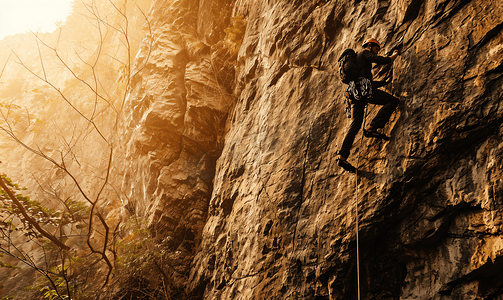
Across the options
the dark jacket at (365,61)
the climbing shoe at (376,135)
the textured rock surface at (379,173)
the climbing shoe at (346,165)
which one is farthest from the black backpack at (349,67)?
the climbing shoe at (346,165)

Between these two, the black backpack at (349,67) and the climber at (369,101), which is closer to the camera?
the climber at (369,101)

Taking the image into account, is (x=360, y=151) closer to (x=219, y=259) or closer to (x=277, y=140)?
(x=277, y=140)

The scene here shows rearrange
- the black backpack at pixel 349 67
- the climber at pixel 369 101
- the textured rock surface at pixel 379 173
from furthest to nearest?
1. the black backpack at pixel 349 67
2. the climber at pixel 369 101
3. the textured rock surface at pixel 379 173

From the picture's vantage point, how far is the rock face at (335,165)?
3.46 metres

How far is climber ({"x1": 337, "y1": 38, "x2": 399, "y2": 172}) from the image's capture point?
4.30 m

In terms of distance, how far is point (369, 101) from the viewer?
4367mm

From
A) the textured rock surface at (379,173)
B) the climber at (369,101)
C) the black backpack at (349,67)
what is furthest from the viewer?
the black backpack at (349,67)

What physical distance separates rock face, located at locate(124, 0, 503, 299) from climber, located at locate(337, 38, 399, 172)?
0.84 ft

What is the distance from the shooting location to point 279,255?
525 centimetres

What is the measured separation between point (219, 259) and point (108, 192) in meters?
10.0

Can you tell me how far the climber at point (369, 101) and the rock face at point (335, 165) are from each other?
0.84 feet

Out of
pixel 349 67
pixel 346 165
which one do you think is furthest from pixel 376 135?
pixel 349 67

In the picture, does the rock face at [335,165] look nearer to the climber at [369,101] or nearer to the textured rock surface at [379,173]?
the textured rock surface at [379,173]

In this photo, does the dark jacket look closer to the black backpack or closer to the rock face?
the black backpack
